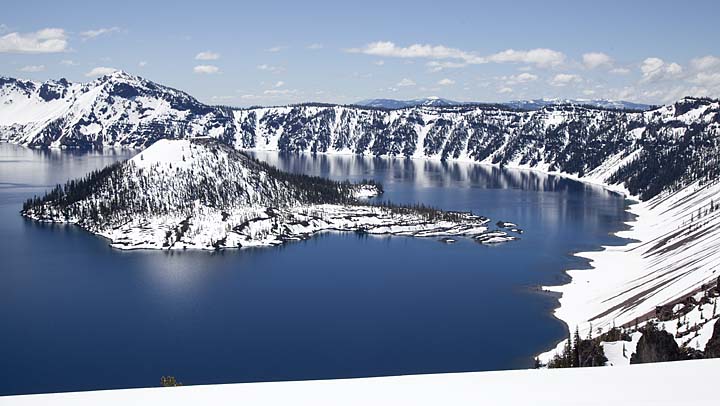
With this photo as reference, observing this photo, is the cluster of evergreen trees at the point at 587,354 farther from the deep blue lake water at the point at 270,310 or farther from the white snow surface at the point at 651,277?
the deep blue lake water at the point at 270,310

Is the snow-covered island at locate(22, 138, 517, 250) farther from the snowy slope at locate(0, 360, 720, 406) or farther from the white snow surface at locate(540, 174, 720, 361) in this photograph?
the snowy slope at locate(0, 360, 720, 406)

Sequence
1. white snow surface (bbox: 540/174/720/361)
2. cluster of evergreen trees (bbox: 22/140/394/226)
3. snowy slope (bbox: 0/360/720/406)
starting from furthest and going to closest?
cluster of evergreen trees (bbox: 22/140/394/226) → white snow surface (bbox: 540/174/720/361) → snowy slope (bbox: 0/360/720/406)

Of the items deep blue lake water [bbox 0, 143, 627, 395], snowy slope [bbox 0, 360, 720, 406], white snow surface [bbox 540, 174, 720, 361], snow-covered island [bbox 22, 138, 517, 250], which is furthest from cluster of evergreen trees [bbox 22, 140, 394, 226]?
snowy slope [bbox 0, 360, 720, 406]

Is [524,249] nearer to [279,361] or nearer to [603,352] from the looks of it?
[279,361]

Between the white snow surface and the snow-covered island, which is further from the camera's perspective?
the snow-covered island

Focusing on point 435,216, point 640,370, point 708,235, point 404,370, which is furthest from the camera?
point 435,216

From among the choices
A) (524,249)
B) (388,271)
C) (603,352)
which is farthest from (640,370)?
(524,249)
